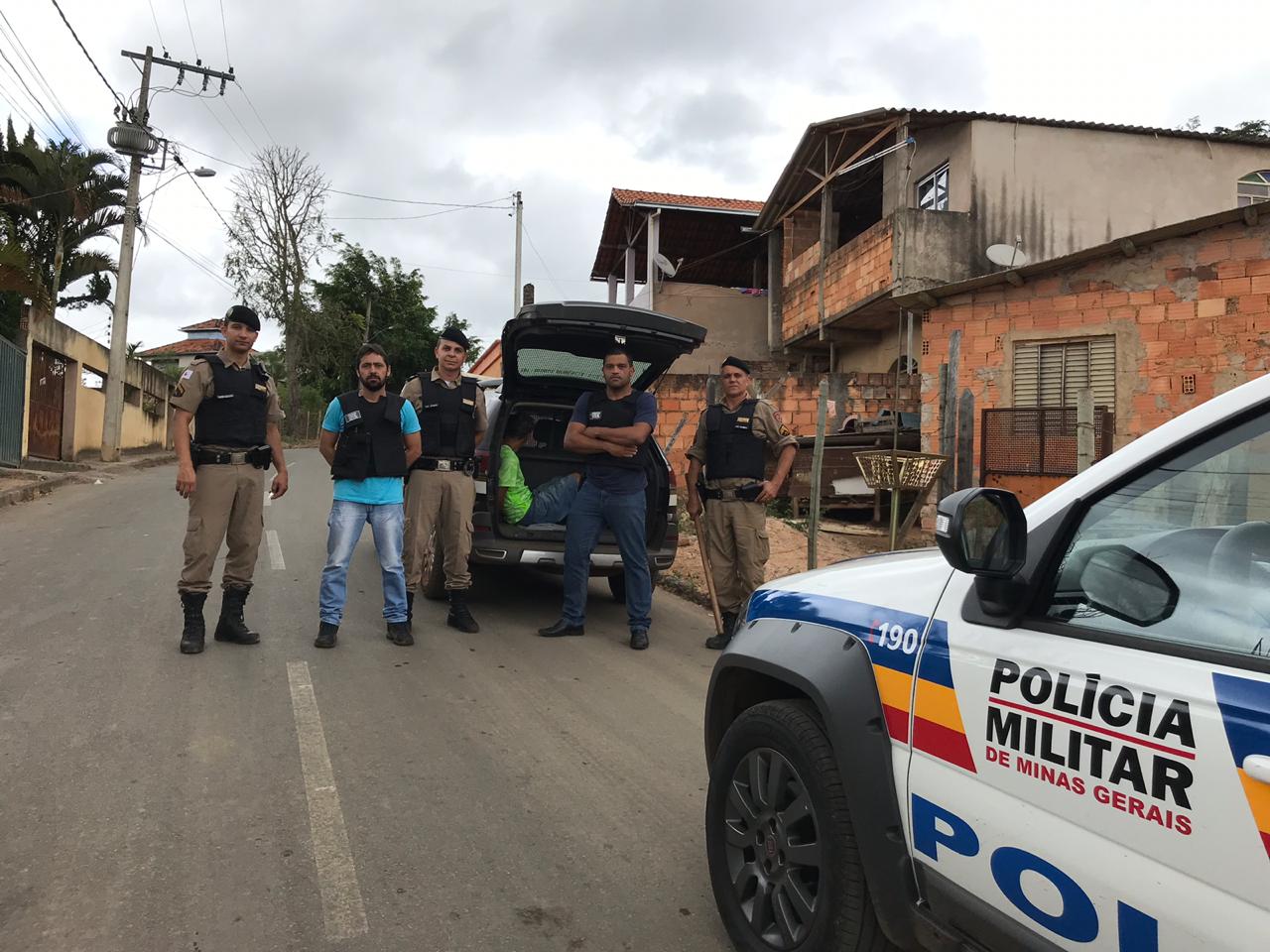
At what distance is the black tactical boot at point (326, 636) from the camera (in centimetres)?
530

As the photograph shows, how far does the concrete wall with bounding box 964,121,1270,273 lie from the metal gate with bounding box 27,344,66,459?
17.7 metres

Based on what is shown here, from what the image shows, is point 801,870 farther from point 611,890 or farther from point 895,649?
point 611,890

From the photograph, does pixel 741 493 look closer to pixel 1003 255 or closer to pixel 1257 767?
pixel 1257 767

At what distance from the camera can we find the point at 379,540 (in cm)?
559

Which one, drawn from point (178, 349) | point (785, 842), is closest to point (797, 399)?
point (785, 842)

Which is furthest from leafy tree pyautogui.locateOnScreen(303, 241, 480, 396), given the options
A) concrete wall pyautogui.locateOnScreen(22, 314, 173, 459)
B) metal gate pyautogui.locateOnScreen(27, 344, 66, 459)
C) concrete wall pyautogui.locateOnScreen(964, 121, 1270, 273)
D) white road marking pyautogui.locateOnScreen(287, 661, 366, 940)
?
white road marking pyautogui.locateOnScreen(287, 661, 366, 940)

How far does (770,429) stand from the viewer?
6.00 metres

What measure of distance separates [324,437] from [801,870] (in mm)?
4431

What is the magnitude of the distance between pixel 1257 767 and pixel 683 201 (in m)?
21.6

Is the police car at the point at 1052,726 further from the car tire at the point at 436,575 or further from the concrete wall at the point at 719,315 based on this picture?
the concrete wall at the point at 719,315

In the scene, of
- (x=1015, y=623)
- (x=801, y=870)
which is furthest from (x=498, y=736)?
(x=1015, y=623)

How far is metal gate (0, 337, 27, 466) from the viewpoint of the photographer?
47.5 ft

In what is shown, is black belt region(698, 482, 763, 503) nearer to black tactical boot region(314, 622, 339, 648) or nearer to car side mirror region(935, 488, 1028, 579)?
black tactical boot region(314, 622, 339, 648)

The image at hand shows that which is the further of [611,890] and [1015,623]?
[611,890]
